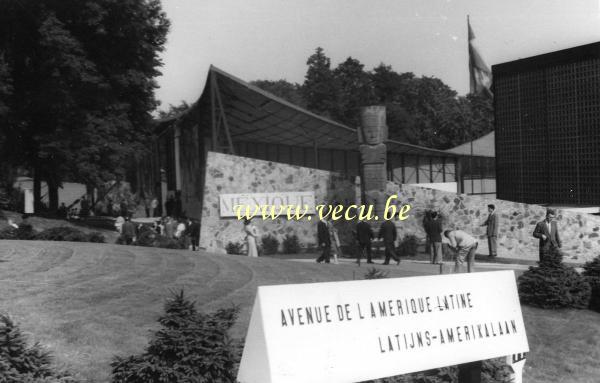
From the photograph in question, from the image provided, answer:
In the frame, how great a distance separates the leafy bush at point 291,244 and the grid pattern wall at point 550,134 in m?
6.98

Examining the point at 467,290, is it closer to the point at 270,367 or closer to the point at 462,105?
the point at 270,367

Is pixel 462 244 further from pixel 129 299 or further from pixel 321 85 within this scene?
pixel 321 85

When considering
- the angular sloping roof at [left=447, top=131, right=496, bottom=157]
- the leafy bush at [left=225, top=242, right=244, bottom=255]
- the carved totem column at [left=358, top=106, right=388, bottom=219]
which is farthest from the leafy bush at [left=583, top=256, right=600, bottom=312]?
the angular sloping roof at [left=447, top=131, right=496, bottom=157]

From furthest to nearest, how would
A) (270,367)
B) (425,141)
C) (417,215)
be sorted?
(425,141) < (417,215) < (270,367)

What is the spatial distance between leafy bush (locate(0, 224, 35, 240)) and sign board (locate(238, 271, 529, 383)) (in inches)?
583

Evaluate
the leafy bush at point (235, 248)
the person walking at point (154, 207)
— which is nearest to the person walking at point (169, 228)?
the leafy bush at point (235, 248)

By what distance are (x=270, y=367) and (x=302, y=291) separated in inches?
18.1

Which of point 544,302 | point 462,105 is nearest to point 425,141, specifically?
point 462,105

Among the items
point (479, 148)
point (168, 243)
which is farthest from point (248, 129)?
point (479, 148)

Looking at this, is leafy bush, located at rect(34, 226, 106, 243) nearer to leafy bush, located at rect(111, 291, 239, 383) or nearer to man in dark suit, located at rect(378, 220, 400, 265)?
man in dark suit, located at rect(378, 220, 400, 265)

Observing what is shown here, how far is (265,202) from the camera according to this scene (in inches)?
784

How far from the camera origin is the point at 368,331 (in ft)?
12.7

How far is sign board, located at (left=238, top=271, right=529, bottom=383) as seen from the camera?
11.8ft

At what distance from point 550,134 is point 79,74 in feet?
43.4
